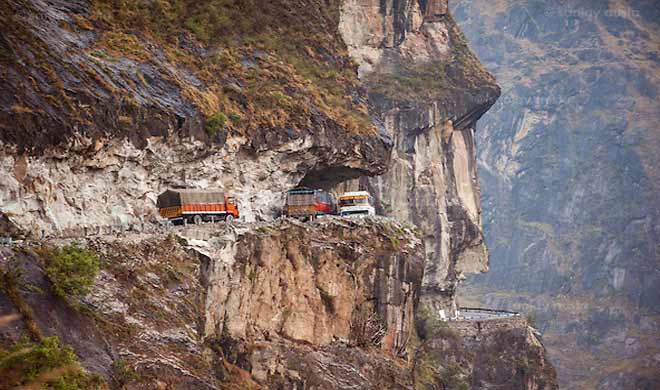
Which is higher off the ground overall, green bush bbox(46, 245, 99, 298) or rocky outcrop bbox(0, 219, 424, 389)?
green bush bbox(46, 245, 99, 298)

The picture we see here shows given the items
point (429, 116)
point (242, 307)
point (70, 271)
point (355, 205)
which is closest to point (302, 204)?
point (355, 205)

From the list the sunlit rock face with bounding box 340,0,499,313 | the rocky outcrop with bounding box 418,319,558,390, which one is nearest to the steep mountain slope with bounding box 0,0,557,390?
the rocky outcrop with bounding box 418,319,558,390

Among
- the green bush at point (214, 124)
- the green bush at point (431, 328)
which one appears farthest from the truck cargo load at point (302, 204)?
the green bush at point (431, 328)

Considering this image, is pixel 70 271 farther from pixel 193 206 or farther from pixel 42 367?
pixel 193 206

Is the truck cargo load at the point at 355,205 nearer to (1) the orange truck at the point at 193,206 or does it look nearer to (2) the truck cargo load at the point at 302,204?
(2) the truck cargo load at the point at 302,204

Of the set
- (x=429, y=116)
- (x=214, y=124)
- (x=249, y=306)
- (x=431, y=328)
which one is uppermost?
(x=214, y=124)

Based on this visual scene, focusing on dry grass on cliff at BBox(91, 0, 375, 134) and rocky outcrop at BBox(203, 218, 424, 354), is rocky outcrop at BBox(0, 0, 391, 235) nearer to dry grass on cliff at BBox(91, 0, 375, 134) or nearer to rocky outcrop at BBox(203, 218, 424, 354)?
dry grass on cliff at BBox(91, 0, 375, 134)
